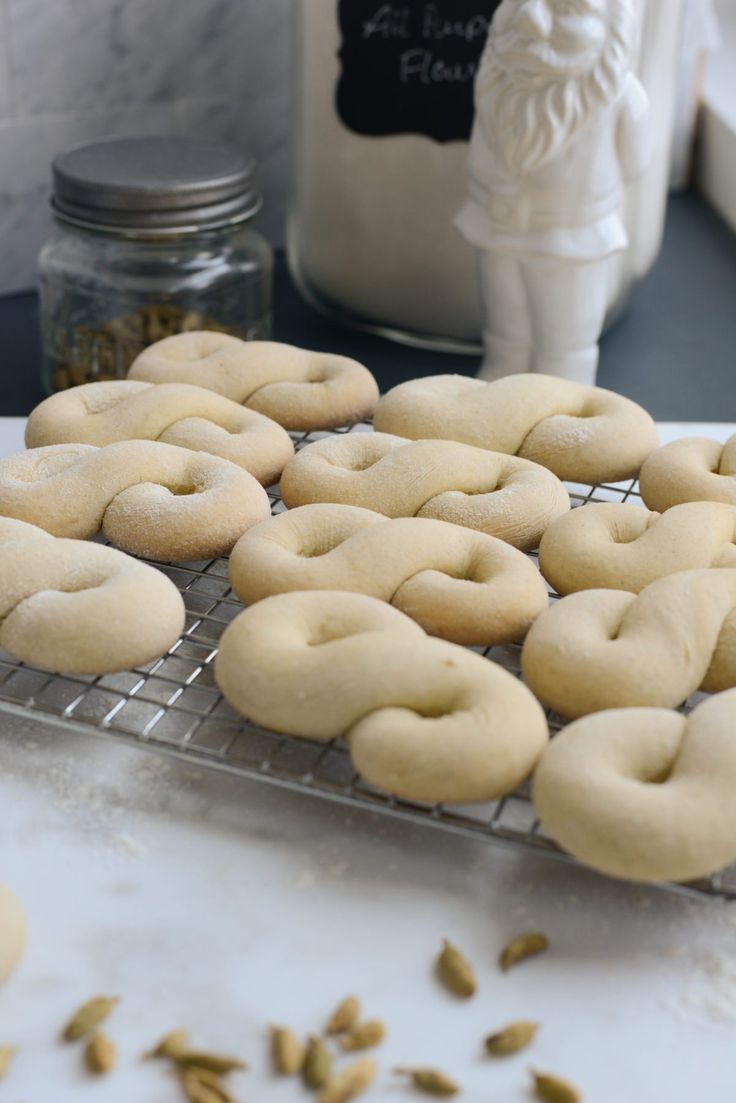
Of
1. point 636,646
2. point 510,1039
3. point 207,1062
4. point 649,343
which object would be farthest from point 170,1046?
point 649,343

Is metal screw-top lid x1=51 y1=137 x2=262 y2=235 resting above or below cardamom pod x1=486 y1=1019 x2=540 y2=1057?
above

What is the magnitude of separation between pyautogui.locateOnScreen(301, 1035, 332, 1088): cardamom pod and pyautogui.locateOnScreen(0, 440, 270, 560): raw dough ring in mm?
296

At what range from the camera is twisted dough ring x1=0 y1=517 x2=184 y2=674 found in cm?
56

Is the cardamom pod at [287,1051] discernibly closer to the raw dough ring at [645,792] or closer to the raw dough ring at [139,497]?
the raw dough ring at [645,792]

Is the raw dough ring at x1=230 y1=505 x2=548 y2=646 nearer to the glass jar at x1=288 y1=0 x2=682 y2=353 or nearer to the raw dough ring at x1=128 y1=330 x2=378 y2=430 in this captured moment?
the raw dough ring at x1=128 y1=330 x2=378 y2=430

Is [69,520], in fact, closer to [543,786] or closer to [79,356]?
[543,786]

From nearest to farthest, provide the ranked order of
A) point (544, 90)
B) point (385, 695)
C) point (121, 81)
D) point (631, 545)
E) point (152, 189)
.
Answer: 1. point (385, 695)
2. point (631, 545)
3. point (544, 90)
4. point (152, 189)
5. point (121, 81)

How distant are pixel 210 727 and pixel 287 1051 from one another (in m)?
0.18

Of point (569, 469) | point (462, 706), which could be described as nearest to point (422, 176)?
point (569, 469)

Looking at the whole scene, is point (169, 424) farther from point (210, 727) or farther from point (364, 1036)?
point (364, 1036)

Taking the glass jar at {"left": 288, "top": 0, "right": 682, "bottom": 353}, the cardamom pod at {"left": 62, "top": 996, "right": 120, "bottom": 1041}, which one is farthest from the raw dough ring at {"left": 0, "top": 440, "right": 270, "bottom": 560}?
the glass jar at {"left": 288, "top": 0, "right": 682, "bottom": 353}

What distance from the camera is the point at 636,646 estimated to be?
1.81 feet

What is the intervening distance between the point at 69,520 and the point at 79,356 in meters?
0.44

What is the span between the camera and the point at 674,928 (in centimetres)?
49
